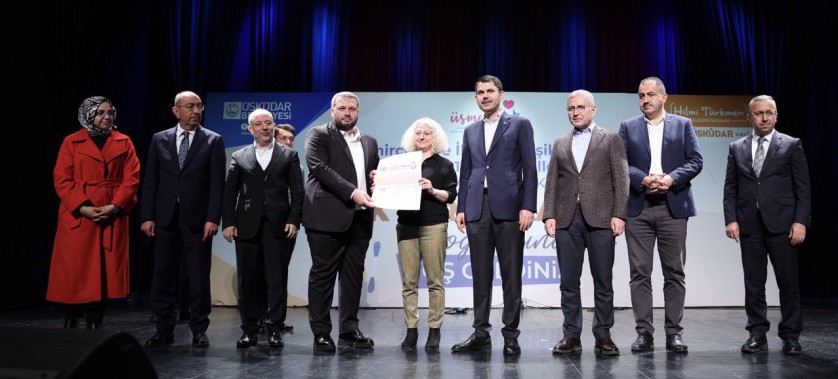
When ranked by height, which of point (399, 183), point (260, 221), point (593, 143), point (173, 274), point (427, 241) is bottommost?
point (173, 274)

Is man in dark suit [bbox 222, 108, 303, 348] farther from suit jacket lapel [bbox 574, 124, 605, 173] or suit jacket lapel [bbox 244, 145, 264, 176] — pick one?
suit jacket lapel [bbox 574, 124, 605, 173]

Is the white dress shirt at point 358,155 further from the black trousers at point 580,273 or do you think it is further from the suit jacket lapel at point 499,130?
the black trousers at point 580,273

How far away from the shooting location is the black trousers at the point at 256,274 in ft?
12.4

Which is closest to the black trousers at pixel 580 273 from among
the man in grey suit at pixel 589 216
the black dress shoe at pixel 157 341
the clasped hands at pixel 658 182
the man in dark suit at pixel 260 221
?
the man in grey suit at pixel 589 216

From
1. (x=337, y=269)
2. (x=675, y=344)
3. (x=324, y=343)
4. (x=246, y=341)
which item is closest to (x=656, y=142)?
(x=675, y=344)

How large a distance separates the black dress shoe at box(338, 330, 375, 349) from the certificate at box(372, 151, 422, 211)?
832 millimetres

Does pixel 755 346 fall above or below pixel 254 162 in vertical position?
below

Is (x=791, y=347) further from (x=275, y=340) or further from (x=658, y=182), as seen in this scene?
(x=275, y=340)

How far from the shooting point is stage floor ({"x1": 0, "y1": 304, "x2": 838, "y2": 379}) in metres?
3.00

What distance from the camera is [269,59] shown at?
7352 mm

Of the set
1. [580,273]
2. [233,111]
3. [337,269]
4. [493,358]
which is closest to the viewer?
[493,358]

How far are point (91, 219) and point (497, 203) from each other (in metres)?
2.35

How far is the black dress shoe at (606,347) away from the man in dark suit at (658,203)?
0.71 feet

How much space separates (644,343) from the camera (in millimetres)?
3658
